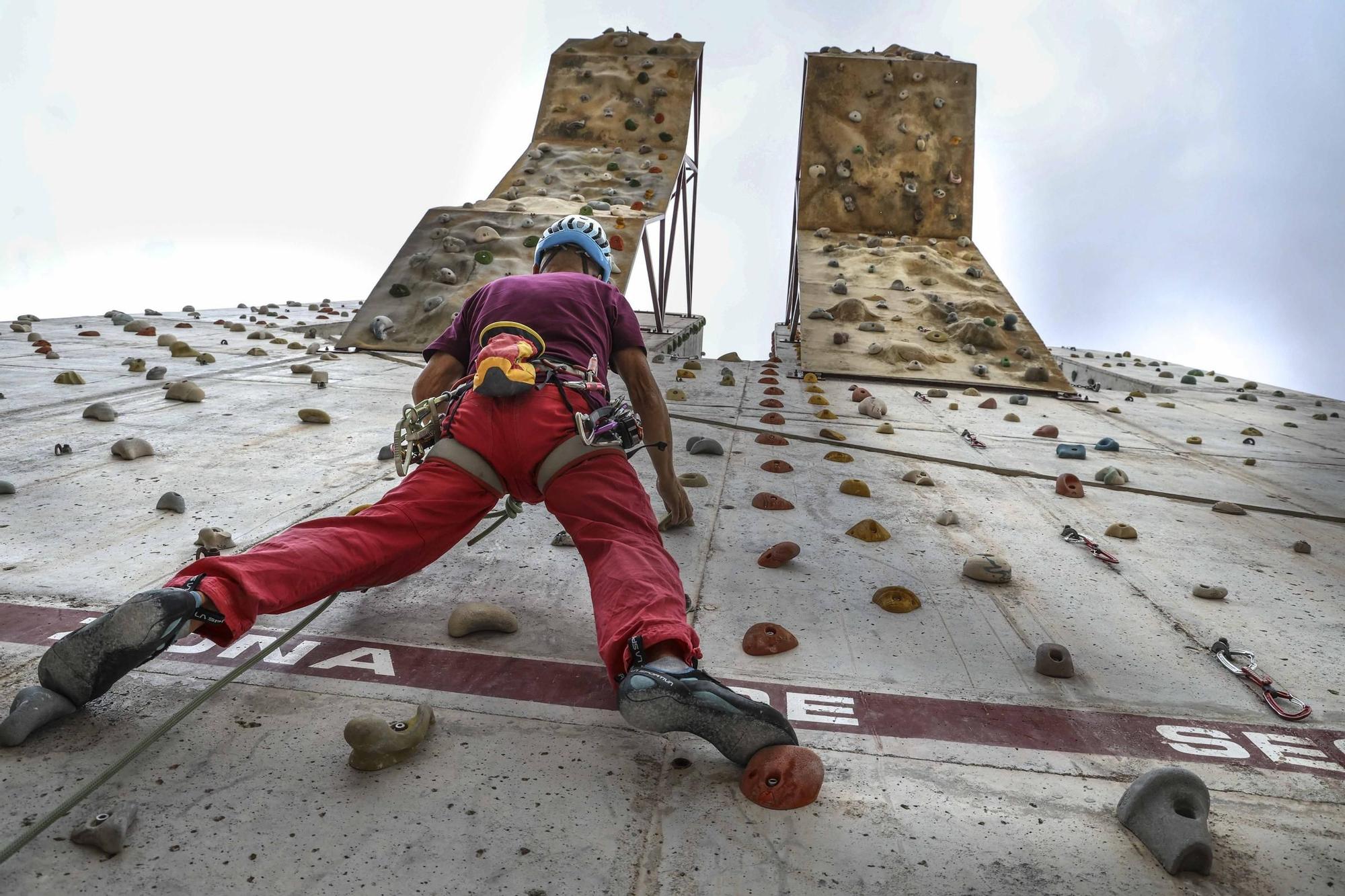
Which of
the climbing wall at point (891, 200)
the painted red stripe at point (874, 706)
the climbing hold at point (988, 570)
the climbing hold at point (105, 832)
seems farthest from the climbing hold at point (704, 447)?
the climbing wall at point (891, 200)

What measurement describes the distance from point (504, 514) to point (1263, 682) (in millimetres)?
1766

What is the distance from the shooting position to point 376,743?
54.9 inches

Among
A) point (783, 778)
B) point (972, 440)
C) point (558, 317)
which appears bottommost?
point (972, 440)

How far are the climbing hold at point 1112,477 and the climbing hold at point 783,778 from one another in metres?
2.62

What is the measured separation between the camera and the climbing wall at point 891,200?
7.32 m

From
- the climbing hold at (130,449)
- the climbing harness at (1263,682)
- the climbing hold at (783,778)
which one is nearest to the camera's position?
the climbing hold at (783,778)

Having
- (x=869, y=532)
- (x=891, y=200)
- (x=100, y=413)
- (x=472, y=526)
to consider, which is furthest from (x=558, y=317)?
(x=891, y=200)

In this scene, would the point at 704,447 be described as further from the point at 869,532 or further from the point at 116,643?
the point at 116,643

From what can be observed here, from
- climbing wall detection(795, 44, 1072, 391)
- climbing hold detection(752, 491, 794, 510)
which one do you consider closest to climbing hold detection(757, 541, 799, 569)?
climbing hold detection(752, 491, 794, 510)

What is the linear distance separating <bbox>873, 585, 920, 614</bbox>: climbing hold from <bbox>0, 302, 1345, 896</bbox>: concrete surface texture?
0.04 m

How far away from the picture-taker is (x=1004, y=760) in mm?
1539

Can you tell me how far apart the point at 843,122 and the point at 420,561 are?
8946 mm

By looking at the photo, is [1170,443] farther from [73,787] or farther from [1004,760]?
[73,787]

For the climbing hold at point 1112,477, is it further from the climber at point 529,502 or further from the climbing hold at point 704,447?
the climber at point 529,502
